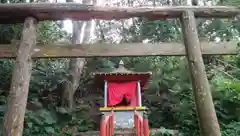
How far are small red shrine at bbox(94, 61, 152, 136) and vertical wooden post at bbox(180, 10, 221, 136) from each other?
296 cm

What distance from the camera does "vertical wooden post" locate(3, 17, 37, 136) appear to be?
3.16m

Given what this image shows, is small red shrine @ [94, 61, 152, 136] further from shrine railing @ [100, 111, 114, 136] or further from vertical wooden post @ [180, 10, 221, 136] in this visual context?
vertical wooden post @ [180, 10, 221, 136]

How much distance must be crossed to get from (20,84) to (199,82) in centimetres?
266

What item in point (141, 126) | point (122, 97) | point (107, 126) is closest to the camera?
point (141, 126)

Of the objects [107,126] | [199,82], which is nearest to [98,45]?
[199,82]

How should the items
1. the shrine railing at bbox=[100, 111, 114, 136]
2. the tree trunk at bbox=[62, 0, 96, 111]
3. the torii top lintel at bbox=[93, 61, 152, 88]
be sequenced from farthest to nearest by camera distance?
the tree trunk at bbox=[62, 0, 96, 111] < the torii top lintel at bbox=[93, 61, 152, 88] < the shrine railing at bbox=[100, 111, 114, 136]

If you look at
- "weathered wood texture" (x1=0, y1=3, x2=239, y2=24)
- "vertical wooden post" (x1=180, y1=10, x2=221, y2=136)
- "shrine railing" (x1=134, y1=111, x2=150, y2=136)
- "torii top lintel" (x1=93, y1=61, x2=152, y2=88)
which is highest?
"weathered wood texture" (x1=0, y1=3, x2=239, y2=24)

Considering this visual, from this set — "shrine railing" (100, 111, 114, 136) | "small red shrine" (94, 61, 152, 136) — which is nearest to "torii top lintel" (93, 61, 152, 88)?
"small red shrine" (94, 61, 152, 136)

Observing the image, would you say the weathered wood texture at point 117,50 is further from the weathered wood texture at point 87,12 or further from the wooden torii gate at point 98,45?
the weathered wood texture at point 87,12

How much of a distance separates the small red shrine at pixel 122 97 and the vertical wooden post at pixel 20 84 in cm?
309

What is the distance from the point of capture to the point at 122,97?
283 inches

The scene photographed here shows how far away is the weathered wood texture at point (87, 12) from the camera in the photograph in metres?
3.76

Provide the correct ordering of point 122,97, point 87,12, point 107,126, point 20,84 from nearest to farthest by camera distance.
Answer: point 20,84 → point 87,12 → point 107,126 → point 122,97

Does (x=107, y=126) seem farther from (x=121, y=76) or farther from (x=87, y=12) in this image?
(x=87, y=12)
